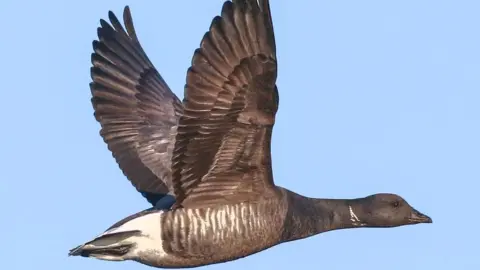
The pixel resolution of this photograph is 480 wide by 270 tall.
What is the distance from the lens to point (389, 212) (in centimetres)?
1608

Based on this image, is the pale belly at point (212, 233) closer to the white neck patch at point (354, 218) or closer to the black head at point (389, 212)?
the white neck patch at point (354, 218)

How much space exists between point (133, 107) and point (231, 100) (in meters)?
4.27

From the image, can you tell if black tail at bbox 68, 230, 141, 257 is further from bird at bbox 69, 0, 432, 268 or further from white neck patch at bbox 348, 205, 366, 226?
white neck patch at bbox 348, 205, 366, 226

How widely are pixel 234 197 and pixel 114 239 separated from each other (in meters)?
1.47

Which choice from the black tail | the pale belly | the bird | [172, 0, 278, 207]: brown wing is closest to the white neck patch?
the bird

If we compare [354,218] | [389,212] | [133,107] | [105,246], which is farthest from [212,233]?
[133,107]

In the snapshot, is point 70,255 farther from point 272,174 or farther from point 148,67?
point 148,67

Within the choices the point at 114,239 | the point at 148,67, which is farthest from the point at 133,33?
the point at 114,239

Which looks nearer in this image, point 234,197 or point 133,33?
point 234,197

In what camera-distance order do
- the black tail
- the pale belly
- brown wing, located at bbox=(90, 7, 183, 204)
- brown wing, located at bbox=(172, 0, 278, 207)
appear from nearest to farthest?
brown wing, located at bbox=(172, 0, 278, 207)
the pale belly
the black tail
brown wing, located at bbox=(90, 7, 183, 204)

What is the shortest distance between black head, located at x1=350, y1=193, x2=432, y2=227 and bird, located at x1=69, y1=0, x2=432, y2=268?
0.04ft

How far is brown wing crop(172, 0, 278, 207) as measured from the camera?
43.4 feet

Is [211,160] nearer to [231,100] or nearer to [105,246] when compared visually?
[231,100]

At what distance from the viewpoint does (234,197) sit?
1464 centimetres
